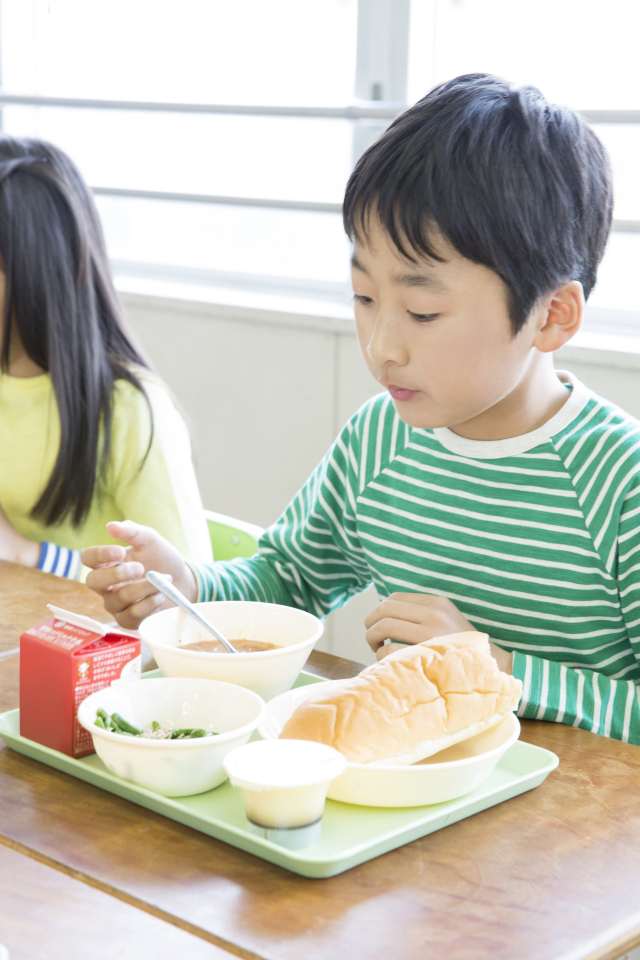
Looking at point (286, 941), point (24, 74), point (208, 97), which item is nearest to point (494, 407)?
point (286, 941)

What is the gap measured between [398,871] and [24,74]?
3140 millimetres

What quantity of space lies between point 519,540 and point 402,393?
0.22 meters

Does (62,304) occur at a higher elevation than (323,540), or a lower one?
higher

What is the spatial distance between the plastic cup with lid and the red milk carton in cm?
18

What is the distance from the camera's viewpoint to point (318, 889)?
0.64m

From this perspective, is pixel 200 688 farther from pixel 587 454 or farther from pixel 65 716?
pixel 587 454

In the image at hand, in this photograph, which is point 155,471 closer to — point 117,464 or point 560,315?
point 117,464

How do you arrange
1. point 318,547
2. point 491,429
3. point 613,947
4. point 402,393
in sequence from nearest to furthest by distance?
1. point 613,947
2. point 402,393
3. point 491,429
4. point 318,547

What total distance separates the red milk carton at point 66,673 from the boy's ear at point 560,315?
0.53 metres

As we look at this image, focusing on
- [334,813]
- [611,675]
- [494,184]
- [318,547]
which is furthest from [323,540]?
[334,813]

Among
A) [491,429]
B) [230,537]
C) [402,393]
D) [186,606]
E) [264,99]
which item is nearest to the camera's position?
[186,606]

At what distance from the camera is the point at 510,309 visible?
1024 mm

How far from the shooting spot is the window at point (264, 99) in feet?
7.14

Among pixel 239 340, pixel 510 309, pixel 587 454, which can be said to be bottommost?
pixel 239 340
